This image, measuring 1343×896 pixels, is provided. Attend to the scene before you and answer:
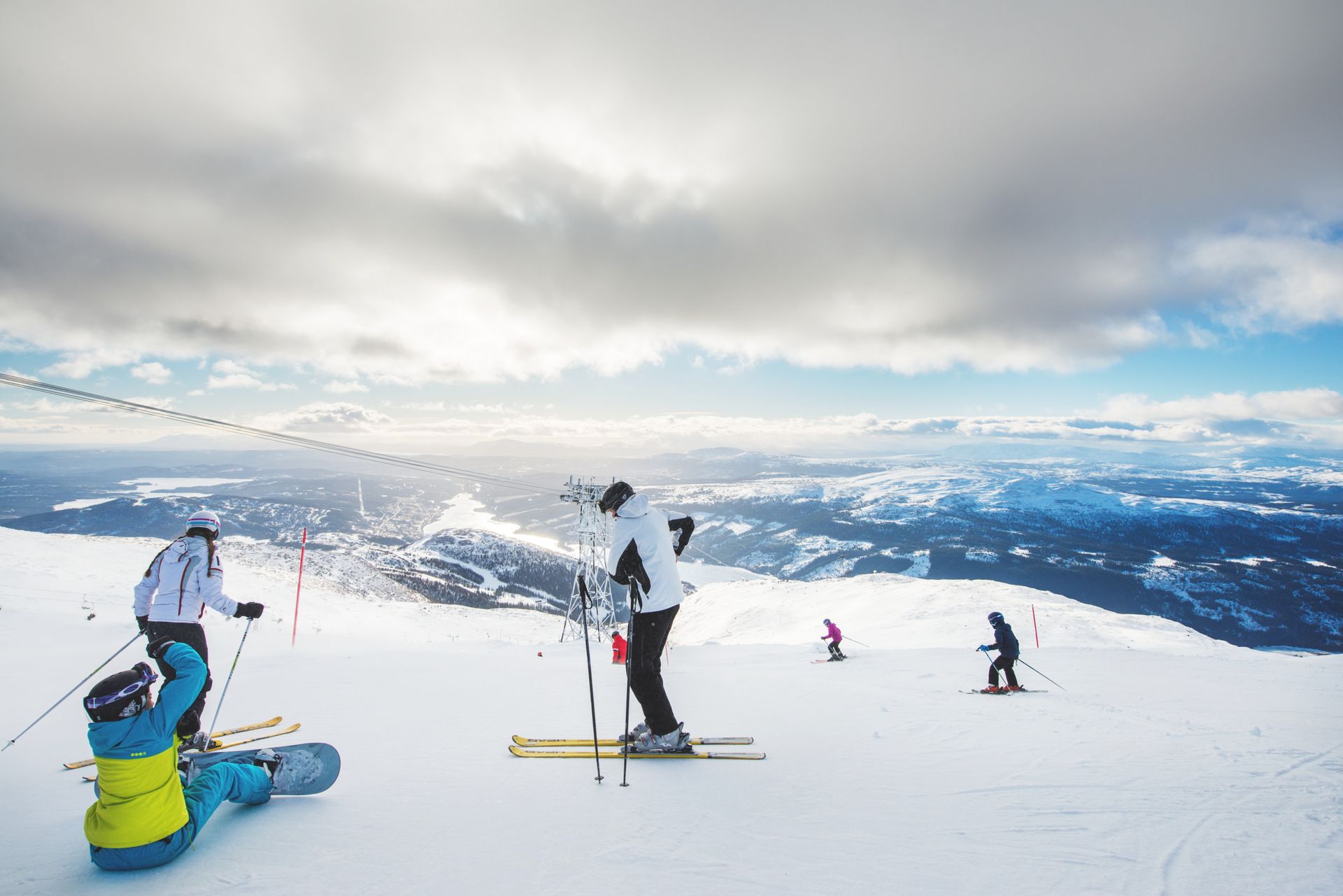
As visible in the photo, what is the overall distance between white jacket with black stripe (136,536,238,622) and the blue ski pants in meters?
2.81

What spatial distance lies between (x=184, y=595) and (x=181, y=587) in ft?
0.30

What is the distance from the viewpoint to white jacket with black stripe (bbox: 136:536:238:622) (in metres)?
6.12

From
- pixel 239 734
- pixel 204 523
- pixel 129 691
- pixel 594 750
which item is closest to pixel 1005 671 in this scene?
pixel 594 750

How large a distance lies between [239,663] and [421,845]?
33.1 ft

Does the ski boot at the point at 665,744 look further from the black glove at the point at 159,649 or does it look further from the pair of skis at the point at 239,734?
the pair of skis at the point at 239,734

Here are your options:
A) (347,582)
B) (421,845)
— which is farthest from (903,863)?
(347,582)

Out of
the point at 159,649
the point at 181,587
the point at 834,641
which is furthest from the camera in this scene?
the point at 834,641

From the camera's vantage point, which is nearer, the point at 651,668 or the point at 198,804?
the point at 198,804

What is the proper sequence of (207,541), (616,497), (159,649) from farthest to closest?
(207,541)
(616,497)
(159,649)

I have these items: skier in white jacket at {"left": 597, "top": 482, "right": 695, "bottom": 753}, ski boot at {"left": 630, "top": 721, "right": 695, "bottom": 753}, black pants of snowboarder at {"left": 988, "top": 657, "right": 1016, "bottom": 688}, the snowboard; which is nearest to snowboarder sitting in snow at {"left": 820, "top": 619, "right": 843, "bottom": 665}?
black pants of snowboarder at {"left": 988, "top": 657, "right": 1016, "bottom": 688}

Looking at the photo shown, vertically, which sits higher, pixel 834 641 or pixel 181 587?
pixel 181 587

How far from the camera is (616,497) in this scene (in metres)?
5.72

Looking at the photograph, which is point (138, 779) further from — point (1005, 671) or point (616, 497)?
point (1005, 671)

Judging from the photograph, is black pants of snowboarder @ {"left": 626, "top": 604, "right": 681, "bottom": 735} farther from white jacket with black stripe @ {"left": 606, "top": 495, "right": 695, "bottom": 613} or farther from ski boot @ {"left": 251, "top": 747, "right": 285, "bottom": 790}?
ski boot @ {"left": 251, "top": 747, "right": 285, "bottom": 790}
